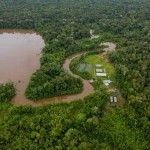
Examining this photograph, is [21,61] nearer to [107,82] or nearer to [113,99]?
[107,82]

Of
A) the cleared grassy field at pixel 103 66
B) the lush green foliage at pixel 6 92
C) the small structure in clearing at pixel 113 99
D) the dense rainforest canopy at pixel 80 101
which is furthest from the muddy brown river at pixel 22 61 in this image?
the small structure in clearing at pixel 113 99

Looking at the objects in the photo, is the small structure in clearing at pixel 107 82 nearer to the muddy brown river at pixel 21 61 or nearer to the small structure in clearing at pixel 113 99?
the muddy brown river at pixel 21 61

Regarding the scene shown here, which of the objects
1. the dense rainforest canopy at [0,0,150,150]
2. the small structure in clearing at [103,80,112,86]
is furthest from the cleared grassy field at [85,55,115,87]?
the dense rainforest canopy at [0,0,150,150]

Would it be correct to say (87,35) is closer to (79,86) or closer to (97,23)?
(97,23)

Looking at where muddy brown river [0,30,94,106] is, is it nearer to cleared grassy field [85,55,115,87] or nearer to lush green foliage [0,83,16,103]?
lush green foliage [0,83,16,103]

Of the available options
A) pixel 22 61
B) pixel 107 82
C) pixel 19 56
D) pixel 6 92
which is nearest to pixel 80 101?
pixel 107 82

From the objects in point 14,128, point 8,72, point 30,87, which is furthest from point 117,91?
point 8,72
